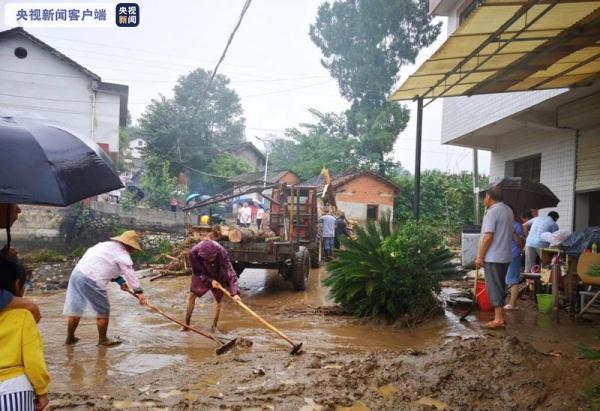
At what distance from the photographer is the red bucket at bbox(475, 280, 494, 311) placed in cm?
684

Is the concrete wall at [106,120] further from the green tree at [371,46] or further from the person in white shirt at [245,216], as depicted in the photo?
the green tree at [371,46]

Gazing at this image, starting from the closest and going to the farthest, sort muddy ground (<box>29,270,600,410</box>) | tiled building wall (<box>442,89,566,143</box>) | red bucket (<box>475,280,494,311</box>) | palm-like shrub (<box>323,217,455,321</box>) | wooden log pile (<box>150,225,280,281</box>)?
muddy ground (<box>29,270,600,410</box>)
palm-like shrub (<box>323,217,455,321</box>)
red bucket (<box>475,280,494,311</box>)
wooden log pile (<box>150,225,280,281</box>)
tiled building wall (<box>442,89,566,143</box>)

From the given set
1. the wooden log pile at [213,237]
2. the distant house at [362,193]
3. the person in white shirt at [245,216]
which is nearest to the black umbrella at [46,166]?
the wooden log pile at [213,237]

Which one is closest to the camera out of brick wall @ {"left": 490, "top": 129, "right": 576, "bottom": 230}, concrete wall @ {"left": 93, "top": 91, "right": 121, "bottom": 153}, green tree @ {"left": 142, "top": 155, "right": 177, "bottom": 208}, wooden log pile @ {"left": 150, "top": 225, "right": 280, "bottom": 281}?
wooden log pile @ {"left": 150, "top": 225, "right": 280, "bottom": 281}

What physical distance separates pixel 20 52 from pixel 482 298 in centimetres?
2307

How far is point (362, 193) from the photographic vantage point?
93.7 ft

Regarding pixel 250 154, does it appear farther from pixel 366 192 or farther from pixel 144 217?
pixel 144 217

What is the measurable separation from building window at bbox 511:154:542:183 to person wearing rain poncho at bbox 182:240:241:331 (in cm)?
803

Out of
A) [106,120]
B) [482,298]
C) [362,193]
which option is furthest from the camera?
[362,193]

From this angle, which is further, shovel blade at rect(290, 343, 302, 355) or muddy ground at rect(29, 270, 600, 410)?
shovel blade at rect(290, 343, 302, 355)

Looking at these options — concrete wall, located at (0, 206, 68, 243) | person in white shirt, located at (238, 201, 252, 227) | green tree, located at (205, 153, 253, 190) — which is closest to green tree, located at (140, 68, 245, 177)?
green tree, located at (205, 153, 253, 190)

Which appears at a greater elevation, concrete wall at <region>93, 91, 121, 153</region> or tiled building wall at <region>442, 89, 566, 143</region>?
concrete wall at <region>93, 91, 121, 153</region>

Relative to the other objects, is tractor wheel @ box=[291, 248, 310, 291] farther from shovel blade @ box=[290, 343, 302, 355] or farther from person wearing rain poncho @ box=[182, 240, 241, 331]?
shovel blade @ box=[290, 343, 302, 355]

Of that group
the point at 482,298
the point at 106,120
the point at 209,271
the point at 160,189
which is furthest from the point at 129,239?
the point at 160,189
